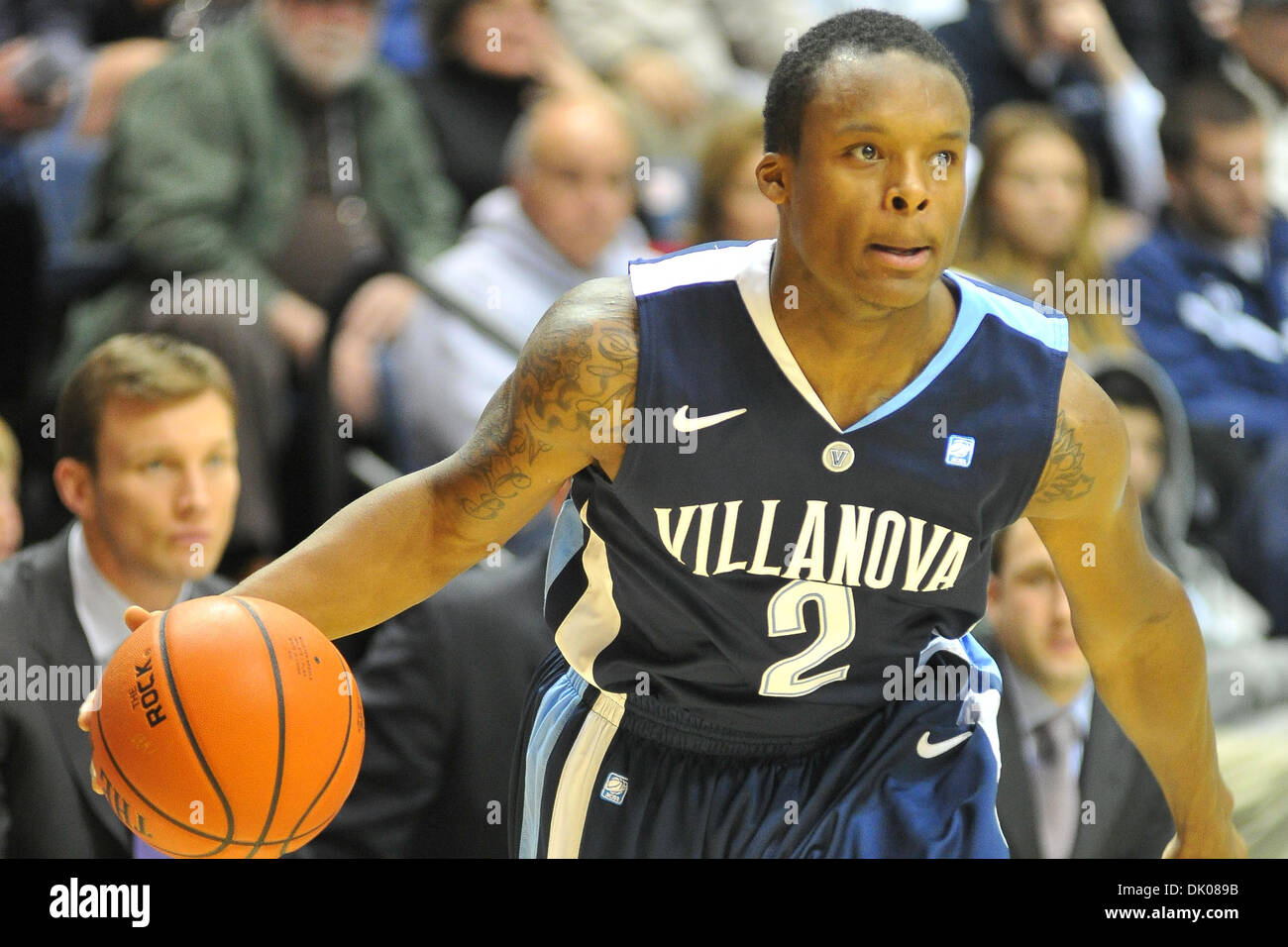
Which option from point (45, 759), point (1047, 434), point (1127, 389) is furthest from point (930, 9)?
point (45, 759)

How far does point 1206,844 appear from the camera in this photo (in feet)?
9.75

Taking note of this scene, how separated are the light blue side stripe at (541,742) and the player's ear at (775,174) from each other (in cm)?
102

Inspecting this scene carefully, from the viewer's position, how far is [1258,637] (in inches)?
203

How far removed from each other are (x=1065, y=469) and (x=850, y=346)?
0.42 m

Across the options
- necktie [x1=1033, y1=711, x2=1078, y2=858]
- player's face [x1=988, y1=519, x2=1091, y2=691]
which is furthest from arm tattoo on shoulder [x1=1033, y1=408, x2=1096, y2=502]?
necktie [x1=1033, y1=711, x2=1078, y2=858]

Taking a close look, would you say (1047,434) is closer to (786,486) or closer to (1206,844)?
(786,486)

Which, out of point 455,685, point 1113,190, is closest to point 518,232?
point 455,685

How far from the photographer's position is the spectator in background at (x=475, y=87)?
528 cm

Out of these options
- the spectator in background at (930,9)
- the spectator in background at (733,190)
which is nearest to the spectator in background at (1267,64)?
the spectator in background at (930,9)

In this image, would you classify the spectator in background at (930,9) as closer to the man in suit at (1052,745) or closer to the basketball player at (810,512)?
the man in suit at (1052,745)

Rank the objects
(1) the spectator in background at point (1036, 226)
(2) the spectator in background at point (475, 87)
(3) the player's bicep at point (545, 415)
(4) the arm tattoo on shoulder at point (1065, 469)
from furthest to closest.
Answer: (1) the spectator in background at point (1036, 226) < (2) the spectator in background at point (475, 87) < (4) the arm tattoo on shoulder at point (1065, 469) < (3) the player's bicep at point (545, 415)
